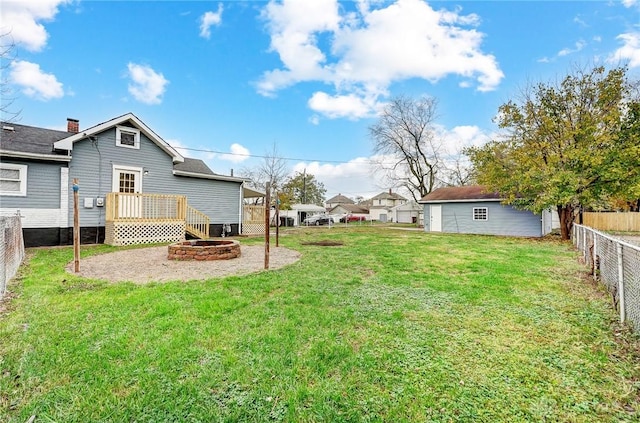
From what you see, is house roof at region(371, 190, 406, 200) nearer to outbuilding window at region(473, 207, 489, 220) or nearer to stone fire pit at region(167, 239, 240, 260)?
outbuilding window at region(473, 207, 489, 220)

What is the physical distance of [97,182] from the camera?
39.3 ft

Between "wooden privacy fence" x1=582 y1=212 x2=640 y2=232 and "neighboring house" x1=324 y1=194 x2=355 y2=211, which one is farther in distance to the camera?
"neighboring house" x1=324 y1=194 x2=355 y2=211

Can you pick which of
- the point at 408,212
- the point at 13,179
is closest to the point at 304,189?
the point at 408,212

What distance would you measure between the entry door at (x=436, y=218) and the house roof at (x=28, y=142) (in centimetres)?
2049

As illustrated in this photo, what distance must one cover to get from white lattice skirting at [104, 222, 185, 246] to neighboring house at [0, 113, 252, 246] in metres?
0.03

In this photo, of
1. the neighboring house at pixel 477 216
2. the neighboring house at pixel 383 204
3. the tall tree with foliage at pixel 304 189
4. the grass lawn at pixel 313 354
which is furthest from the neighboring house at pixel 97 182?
the neighboring house at pixel 383 204

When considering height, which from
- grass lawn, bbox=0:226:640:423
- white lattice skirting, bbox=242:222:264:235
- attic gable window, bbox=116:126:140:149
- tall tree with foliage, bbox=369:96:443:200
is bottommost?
grass lawn, bbox=0:226:640:423

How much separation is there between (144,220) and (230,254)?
18.9ft

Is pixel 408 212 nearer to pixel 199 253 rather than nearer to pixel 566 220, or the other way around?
pixel 566 220

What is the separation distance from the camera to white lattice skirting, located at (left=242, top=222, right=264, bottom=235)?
17.2 metres

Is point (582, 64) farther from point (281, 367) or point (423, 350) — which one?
point (281, 367)

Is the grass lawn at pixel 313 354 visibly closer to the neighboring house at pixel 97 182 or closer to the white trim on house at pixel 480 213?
the neighboring house at pixel 97 182

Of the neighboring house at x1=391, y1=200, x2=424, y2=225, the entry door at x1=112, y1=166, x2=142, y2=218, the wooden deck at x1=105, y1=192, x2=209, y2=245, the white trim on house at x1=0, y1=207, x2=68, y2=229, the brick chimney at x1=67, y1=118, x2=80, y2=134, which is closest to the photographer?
the white trim on house at x1=0, y1=207, x2=68, y2=229

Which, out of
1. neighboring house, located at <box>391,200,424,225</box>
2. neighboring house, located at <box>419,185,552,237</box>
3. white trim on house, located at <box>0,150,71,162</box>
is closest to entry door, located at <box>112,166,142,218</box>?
white trim on house, located at <box>0,150,71,162</box>
